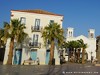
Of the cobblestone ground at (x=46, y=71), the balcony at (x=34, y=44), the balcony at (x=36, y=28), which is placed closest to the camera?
the cobblestone ground at (x=46, y=71)

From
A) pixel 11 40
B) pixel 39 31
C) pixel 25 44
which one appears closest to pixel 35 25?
pixel 39 31

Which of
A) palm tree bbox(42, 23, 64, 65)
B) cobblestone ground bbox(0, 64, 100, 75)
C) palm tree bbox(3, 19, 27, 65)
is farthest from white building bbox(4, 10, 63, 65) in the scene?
cobblestone ground bbox(0, 64, 100, 75)

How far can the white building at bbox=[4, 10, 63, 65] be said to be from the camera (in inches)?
1594

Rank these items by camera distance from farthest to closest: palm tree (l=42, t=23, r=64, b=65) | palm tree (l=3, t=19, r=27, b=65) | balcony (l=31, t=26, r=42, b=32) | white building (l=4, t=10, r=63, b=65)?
balcony (l=31, t=26, r=42, b=32)
white building (l=4, t=10, r=63, b=65)
palm tree (l=42, t=23, r=64, b=65)
palm tree (l=3, t=19, r=27, b=65)

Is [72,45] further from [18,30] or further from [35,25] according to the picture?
Result: [18,30]

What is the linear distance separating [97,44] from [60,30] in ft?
122

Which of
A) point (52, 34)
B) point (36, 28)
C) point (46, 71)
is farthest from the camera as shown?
point (36, 28)

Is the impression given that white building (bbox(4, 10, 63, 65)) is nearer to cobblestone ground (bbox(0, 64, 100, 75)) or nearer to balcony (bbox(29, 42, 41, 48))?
balcony (bbox(29, 42, 41, 48))

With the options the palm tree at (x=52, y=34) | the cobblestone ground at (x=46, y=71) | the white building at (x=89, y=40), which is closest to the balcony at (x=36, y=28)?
the palm tree at (x=52, y=34)

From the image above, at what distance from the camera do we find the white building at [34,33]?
4050 centimetres

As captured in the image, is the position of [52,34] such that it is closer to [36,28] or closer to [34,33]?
[36,28]

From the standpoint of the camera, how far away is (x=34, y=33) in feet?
136

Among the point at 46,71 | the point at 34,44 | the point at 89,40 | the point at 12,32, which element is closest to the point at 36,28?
the point at 34,44

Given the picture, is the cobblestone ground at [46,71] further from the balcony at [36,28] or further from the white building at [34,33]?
the balcony at [36,28]
